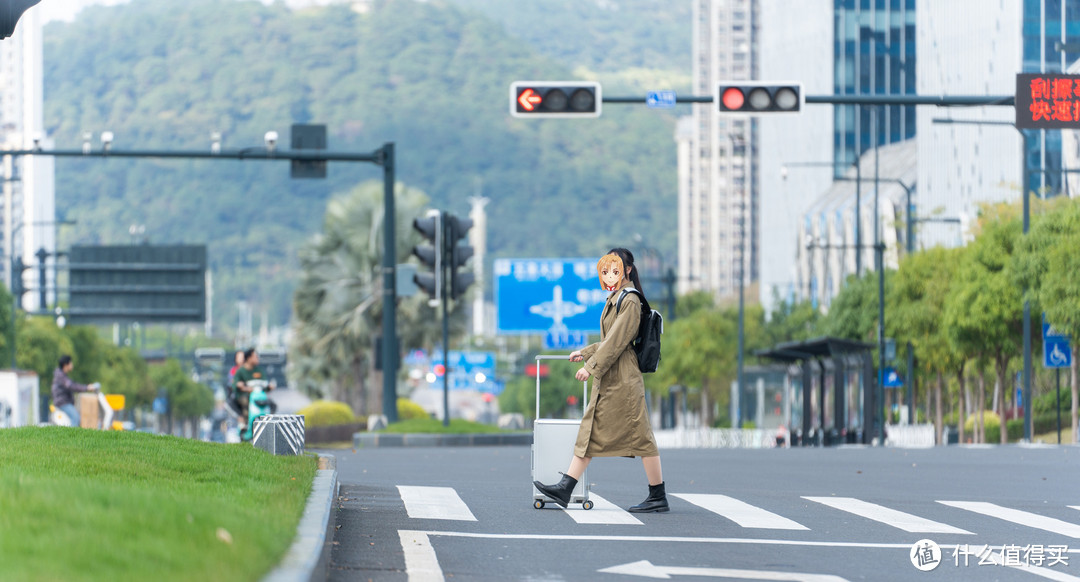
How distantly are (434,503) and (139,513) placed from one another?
6170 millimetres

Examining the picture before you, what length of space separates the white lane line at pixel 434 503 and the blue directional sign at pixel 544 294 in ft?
104

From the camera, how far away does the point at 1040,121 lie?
20844 mm

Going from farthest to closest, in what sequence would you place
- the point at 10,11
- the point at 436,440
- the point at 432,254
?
the point at 436,440
the point at 432,254
the point at 10,11

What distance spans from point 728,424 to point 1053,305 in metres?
59.5

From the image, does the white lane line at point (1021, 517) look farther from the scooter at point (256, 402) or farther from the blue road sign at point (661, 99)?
the scooter at point (256, 402)

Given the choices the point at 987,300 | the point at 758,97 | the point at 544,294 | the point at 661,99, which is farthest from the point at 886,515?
the point at 544,294

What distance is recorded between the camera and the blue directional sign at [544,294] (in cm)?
4734

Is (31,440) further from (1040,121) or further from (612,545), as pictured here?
(1040,121)

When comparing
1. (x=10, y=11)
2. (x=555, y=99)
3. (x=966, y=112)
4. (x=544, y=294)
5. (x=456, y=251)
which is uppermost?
(x=966, y=112)

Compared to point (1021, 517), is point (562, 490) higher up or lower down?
higher up

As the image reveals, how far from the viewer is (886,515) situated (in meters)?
12.9

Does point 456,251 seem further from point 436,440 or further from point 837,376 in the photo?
point 837,376

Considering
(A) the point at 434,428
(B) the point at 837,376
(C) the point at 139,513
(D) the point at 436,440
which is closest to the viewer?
(C) the point at 139,513

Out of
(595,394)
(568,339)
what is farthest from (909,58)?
(595,394)
